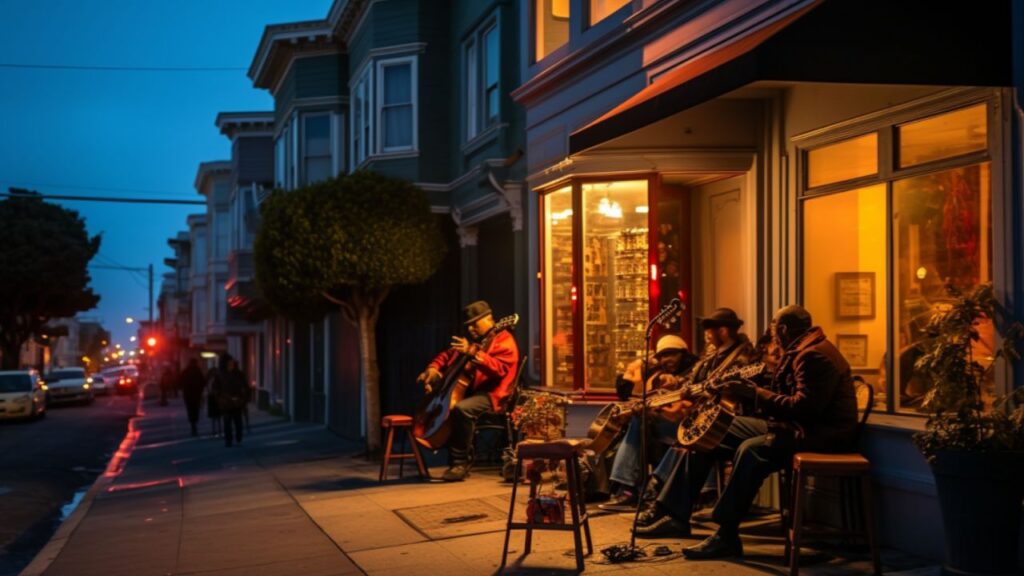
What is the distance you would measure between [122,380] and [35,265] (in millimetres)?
A: 7771

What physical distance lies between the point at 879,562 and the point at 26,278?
55.7m

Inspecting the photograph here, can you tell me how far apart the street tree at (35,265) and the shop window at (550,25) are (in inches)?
1882

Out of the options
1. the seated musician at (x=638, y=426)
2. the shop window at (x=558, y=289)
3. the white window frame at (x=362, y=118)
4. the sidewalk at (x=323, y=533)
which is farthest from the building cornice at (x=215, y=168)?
the seated musician at (x=638, y=426)

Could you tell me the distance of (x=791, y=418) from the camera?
7.44 meters

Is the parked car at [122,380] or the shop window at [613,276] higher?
the shop window at [613,276]

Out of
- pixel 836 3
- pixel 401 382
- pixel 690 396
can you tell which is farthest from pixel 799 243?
pixel 401 382

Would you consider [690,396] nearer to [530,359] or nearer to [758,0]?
[758,0]

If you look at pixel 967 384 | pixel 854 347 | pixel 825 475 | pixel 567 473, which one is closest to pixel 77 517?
pixel 567 473

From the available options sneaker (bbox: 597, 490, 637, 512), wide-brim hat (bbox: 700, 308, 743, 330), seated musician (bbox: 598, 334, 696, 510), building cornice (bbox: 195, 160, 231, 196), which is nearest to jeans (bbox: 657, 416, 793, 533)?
seated musician (bbox: 598, 334, 696, 510)

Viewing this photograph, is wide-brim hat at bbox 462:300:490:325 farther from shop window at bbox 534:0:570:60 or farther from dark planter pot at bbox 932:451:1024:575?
dark planter pot at bbox 932:451:1024:575

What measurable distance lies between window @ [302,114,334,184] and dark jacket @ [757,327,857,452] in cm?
1821

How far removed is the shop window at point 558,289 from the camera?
1243 cm

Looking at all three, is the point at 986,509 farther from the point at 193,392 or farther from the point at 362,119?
the point at 193,392

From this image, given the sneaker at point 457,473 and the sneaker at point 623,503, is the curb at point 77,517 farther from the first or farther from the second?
the sneaker at point 623,503
